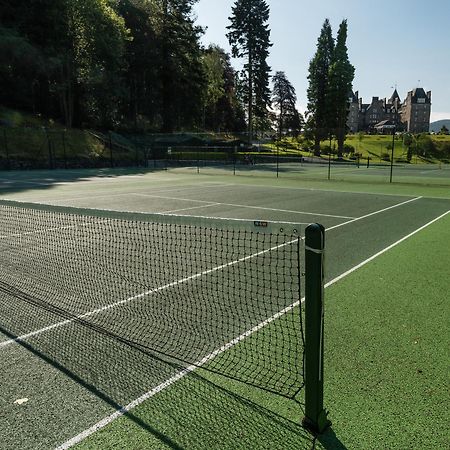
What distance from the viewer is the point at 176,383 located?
3965mm

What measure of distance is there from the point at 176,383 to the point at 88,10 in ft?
165

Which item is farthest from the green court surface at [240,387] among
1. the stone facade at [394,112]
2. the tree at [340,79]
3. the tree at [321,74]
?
the stone facade at [394,112]

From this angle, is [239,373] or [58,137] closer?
[239,373]

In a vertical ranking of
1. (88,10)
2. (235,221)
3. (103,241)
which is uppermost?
(88,10)

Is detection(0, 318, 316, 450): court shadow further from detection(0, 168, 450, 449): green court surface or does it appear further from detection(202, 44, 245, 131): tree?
detection(202, 44, 245, 131): tree

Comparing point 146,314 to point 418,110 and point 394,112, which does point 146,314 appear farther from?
point 394,112

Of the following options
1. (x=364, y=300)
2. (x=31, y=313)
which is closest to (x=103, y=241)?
(x=31, y=313)

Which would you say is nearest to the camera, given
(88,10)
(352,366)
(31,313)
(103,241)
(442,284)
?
(352,366)

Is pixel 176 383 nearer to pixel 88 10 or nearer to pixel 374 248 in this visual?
pixel 374 248

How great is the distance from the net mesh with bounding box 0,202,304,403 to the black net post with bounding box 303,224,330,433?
21.9 inches

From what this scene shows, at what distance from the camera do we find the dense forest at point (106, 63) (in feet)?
150

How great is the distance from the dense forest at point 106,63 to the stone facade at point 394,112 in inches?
3916

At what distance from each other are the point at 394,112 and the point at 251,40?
121 metres

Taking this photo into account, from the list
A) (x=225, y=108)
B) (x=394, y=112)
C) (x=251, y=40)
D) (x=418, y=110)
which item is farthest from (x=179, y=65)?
(x=394, y=112)
